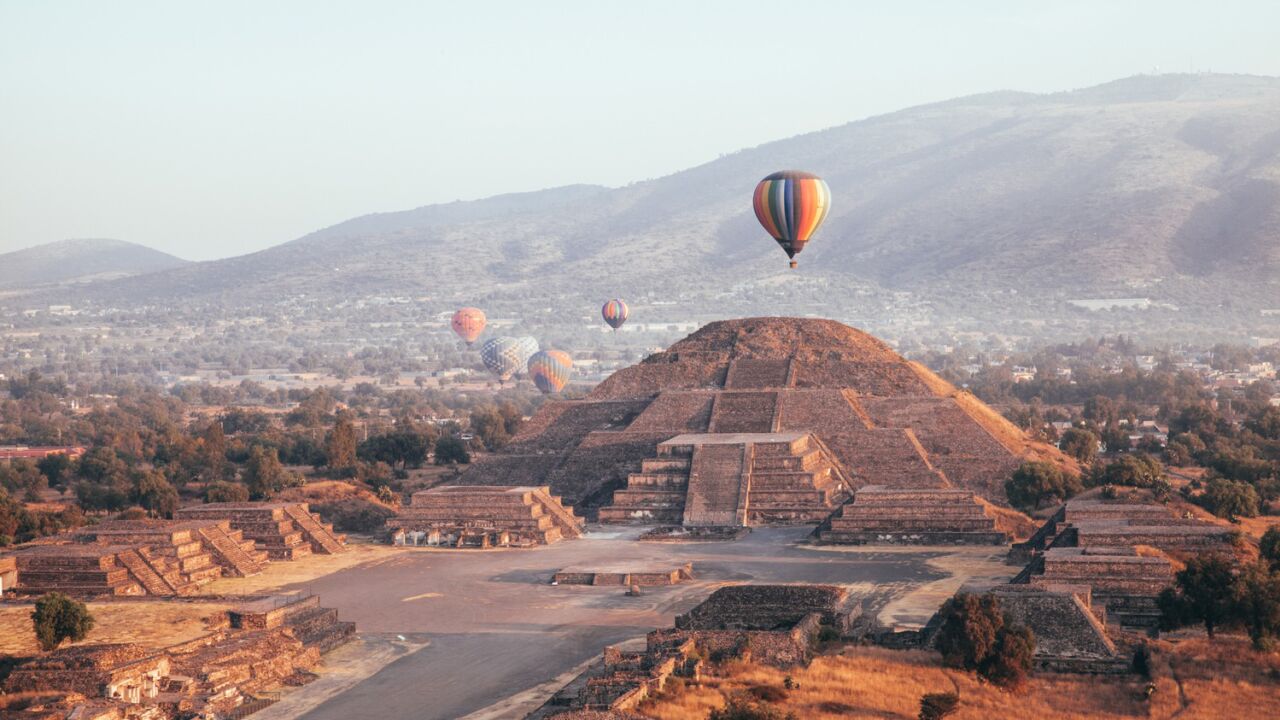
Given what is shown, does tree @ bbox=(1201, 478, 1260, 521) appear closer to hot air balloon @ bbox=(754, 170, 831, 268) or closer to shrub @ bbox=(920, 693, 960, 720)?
hot air balloon @ bbox=(754, 170, 831, 268)

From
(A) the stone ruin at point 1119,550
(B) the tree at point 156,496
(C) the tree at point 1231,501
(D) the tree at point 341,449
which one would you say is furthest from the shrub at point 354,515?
(C) the tree at point 1231,501

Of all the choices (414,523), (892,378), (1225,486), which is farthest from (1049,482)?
(414,523)

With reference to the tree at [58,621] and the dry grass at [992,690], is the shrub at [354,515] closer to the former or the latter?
the tree at [58,621]

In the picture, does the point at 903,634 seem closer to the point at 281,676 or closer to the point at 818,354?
the point at 281,676

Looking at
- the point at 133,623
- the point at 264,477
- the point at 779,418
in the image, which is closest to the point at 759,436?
the point at 779,418

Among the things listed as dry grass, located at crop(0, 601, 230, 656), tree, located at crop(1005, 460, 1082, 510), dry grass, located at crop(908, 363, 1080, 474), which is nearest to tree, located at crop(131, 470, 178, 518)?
dry grass, located at crop(0, 601, 230, 656)

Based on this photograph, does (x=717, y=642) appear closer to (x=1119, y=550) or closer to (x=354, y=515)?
(x=1119, y=550)
